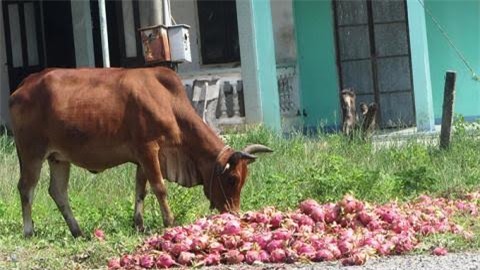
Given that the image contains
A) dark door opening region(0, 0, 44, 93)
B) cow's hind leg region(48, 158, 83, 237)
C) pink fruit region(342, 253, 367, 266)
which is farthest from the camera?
dark door opening region(0, 0, 44, 93)

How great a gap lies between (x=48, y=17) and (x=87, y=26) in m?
1.78

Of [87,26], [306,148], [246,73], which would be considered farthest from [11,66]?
[306,148]

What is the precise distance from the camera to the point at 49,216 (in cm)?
1185

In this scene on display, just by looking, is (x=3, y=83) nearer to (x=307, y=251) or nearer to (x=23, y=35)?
(x=23, y=35)

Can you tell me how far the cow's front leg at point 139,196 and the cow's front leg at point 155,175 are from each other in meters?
0.25

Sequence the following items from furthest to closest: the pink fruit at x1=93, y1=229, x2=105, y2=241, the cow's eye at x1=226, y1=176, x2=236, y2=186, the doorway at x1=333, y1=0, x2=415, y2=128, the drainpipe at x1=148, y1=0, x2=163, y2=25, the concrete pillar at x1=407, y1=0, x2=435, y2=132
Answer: the doorway at x1=333, y1=0, x2=415, y2=128 → the concrete pillar at x1=407, y1=0, x2=435, y2=132 → the drainpipe at x1=148, y1=0, x2=163, y2=25 → the cow's eye at x1=226, y1=176, x2=236, y2=186 → the pink fruit at x1=93, y1=229, x2=105, y2=241

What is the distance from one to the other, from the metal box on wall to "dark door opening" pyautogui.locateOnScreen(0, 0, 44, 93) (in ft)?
25.6

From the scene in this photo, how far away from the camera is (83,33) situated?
19688mm

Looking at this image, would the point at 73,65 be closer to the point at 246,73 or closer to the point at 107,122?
the point at 246,73

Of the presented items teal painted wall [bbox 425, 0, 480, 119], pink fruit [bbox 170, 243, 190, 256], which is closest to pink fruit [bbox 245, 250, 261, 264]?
pink fruit [bbox 170, 243, 190, 256]

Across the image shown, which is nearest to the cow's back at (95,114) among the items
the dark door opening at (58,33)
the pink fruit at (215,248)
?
the pink fruit at (215,248)

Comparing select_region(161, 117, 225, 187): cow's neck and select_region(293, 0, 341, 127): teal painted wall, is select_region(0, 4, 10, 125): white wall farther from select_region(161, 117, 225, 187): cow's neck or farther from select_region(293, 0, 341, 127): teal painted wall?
select_region(161, 117, 225, 187): cow's neck

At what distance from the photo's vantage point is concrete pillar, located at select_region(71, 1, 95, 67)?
1969 centimetres

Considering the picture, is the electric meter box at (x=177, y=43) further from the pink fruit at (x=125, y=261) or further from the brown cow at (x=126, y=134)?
the pink fruit at (x=125, y=261)
